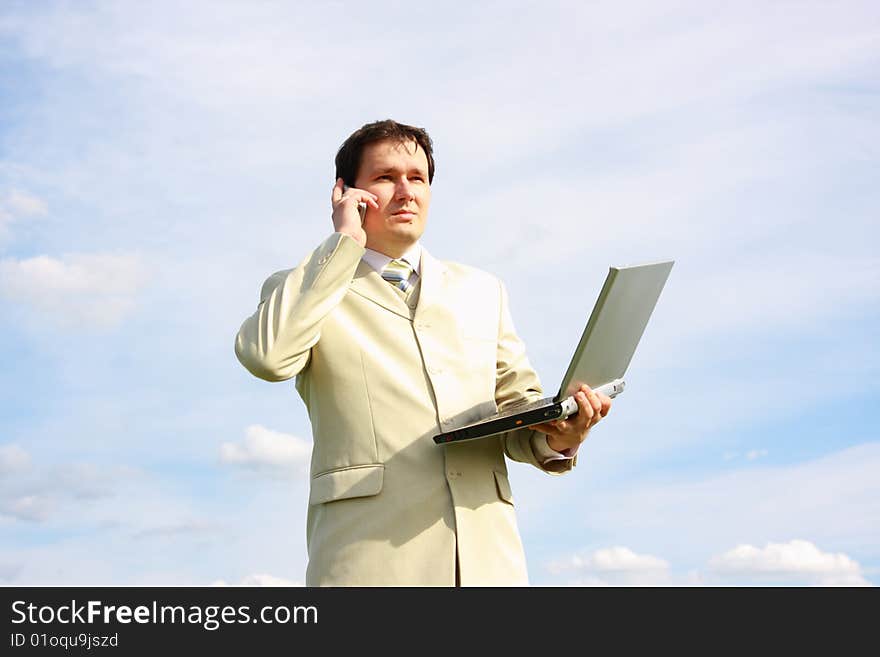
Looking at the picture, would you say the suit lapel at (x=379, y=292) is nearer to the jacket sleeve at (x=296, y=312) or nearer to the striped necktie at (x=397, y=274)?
the striped necktie at (x=397, y=274)

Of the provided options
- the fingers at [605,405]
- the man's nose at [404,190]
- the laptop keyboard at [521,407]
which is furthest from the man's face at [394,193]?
the fingers at [605,405]

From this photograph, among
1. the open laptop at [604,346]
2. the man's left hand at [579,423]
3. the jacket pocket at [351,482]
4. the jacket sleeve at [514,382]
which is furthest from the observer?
the jacket sleeve at [514,382]

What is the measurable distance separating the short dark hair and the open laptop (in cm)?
113

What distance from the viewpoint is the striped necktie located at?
4371mm

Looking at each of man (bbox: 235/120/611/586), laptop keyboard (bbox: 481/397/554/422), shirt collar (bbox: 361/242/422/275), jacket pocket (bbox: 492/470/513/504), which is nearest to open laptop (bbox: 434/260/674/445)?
laptop keyboard (bbox: 481/397/554/422)

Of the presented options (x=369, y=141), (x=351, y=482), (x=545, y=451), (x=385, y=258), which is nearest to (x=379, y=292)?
(x=385, y=258)

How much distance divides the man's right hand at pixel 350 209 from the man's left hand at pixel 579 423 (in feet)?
3.49

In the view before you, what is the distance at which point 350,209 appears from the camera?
417 cm

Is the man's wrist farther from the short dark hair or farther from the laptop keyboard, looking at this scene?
the short dark hair

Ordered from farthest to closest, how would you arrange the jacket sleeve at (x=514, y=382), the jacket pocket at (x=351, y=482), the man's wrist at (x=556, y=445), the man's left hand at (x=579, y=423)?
the jacket sleeve at (x=514, y=382) → the man's wrist at (x=556, y=445) → the jacket pocket at (x=351, y=482) → the man's left hand at (x=579, y=423)

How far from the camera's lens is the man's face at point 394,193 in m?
4.29
